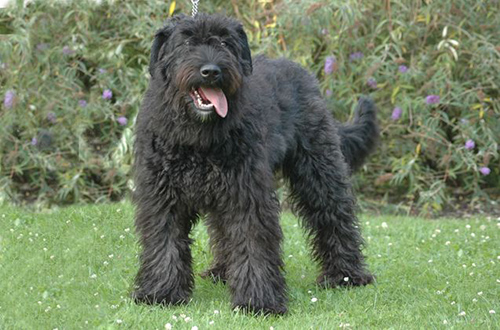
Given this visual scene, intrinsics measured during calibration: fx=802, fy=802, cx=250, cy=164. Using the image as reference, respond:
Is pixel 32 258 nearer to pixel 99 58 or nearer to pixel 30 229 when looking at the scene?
pixel 30 229

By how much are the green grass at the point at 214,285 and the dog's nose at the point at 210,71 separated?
56.0 inches

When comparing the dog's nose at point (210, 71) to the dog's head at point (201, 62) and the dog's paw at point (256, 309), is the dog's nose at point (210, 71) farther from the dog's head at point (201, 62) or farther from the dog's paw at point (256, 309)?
the dog's paw at point (256, 309)

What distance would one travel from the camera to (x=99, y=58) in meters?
8.65

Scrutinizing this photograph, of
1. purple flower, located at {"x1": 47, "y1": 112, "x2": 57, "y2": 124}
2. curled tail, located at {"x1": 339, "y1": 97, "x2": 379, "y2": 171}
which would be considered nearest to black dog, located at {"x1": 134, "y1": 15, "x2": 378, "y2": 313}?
curled tail, located at {"x1": 339, "y1": 97, "x2": 379, "y2": 171}

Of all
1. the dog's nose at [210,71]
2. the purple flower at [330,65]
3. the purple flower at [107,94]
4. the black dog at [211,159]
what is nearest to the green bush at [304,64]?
the purple flower at [330,65]

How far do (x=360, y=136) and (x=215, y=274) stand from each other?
1654 mm

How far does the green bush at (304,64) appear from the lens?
8406 millimetres

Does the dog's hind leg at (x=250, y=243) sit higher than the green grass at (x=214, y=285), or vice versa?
the dog's hind leg at (x=250, y=243)

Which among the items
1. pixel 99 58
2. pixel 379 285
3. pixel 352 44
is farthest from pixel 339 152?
pixel 99 58

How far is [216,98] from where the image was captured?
4.64 meters

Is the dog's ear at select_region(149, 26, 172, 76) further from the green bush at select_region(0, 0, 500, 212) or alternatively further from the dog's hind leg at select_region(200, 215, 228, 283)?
the green bush at select_region(0, 0, 500, 212)

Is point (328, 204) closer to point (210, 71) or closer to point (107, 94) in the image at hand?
point (210, 71)

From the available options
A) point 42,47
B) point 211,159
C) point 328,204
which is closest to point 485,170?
point 328,204

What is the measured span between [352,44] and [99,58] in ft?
9.01
